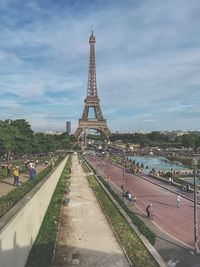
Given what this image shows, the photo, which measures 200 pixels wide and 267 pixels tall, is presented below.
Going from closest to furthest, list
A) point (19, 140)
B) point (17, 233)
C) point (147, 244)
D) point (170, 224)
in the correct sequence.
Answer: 1. point (17, 233)
2. point (147, 244)
3. point (170, 224)
4. point (19, 140)

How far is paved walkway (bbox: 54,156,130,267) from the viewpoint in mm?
15721

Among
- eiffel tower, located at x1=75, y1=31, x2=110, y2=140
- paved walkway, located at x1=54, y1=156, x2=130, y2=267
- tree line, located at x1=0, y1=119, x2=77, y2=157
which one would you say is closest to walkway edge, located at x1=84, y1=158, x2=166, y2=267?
paved walkway, located at x1=54, y1=156, x2=130, y2=267

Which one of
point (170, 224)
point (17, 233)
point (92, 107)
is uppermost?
point (92, 107)

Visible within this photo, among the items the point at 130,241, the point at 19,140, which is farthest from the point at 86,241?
the point at 19,140

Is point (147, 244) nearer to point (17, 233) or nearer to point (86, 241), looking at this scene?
point (86, 241)

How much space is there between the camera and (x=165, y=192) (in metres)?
40.4

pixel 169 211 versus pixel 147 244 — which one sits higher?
pixel 147 244

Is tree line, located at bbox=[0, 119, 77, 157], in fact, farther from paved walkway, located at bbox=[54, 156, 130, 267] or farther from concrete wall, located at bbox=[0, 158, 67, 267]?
concrete wall, located at bbox=[0, 158, 67, 267]

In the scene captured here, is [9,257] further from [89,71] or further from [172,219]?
[89,71]

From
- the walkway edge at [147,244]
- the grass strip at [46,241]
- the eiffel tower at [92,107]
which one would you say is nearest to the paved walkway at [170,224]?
the walkway edge at [147,244]

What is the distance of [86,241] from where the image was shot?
743 inches

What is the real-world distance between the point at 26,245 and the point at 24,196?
7.98 feet

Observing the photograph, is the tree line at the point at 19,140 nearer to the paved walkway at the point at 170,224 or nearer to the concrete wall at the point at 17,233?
the paved walkway at the point at 170,224

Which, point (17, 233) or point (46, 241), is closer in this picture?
point (17, 233)
